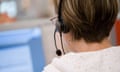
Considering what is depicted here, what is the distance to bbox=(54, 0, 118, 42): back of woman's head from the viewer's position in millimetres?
868

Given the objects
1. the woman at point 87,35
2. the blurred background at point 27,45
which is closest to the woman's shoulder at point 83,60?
the woman at point 87,35

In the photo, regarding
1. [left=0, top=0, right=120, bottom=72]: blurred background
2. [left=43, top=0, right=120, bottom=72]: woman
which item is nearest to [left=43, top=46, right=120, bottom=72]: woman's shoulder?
[left=43, top=0, right=120, bottom=72]: woman

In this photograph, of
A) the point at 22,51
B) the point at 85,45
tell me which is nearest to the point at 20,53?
the point at 22,51

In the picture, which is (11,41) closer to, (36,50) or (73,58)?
(36,50)

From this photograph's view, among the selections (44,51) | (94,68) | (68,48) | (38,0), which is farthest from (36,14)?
(94,68)

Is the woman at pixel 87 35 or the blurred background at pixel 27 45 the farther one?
the blurred background at pixel 27 45

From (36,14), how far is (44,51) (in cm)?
117

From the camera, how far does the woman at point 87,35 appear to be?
2.78 ft

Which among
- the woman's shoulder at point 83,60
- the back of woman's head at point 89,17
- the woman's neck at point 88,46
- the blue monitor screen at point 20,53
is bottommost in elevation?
the blue monitor screen at point 20,53

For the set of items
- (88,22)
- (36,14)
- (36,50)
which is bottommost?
(36,14)

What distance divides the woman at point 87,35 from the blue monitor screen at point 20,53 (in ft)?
0.85

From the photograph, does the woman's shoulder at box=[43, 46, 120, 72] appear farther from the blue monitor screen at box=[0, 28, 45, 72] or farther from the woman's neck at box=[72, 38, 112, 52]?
the blue monitor screen at box=[0, 28, 45, 72]

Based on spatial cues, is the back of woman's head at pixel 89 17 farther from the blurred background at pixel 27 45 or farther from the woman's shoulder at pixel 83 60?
the blurred background at pixel 27 45

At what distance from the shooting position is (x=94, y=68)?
33.0 inches
